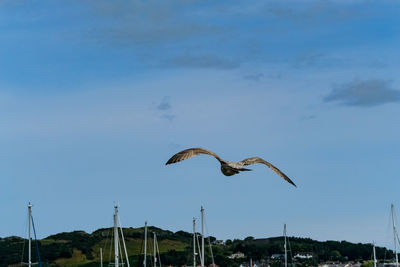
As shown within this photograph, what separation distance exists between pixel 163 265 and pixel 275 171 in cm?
14645

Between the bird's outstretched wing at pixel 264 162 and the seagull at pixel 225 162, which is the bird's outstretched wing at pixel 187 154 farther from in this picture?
the bird's outstretched wing at pixel 264 162

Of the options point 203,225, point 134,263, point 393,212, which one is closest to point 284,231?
point 393,212

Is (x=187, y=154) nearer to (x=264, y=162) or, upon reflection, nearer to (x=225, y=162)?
(x=225, y=162)

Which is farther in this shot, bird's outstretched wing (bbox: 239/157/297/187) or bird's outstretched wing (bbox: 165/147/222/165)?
bird's outstretched wing (bbox: 239/157/297/187)

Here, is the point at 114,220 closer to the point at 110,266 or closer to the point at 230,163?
the point at 110,266

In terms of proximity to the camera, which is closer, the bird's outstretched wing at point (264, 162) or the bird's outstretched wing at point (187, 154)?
the bird's outstretched wing at point (187, 154)

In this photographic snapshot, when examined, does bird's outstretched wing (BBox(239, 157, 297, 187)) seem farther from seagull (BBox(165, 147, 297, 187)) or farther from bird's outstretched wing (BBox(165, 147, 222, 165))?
bird's outstretched wing (BBox(165, 147, 222, 165))

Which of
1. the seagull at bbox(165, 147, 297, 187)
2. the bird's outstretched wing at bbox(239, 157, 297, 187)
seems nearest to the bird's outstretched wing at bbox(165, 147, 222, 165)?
the seagull at bbox(165, 147, 297, 187)

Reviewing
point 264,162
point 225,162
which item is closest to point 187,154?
point 225,162

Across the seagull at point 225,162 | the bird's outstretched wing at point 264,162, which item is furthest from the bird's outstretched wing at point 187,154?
the bird's outstretched wing at point 264,162

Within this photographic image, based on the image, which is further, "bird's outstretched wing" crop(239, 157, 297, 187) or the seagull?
"bird's outstretched wing" crop(239, 157, 297, 187)

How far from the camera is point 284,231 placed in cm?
15125

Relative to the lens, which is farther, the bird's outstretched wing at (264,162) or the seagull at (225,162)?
the bird's outstretched wing at (264,162)

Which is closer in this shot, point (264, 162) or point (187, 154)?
point (187, 154)
